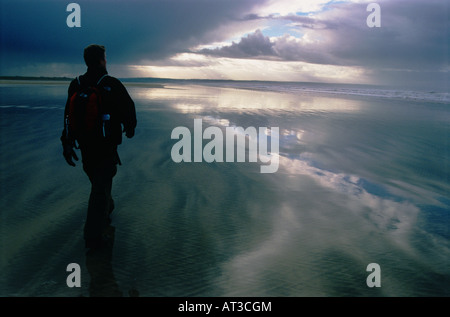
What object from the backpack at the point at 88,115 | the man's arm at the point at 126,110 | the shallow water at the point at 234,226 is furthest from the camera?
the man's arm at the point at 126,110

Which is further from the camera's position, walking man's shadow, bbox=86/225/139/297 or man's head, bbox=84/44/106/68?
man's head, bbox=84/44/106/68

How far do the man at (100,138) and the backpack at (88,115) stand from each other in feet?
0.04

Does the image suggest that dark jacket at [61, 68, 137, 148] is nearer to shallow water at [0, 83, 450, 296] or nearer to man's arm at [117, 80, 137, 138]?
man's arm at [117, 80, 137, 138]

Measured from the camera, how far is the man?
3.34 m

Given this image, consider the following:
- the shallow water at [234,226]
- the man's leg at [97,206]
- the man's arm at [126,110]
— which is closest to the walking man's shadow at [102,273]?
the shallow water at [234,226]

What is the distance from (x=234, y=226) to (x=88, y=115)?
224 centimetres

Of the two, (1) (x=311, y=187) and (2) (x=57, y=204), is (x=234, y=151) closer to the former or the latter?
(1) (x=311, y=187)

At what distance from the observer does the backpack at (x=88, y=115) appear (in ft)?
10.7

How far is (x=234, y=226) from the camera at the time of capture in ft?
13.6

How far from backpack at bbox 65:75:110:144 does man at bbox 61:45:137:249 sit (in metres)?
0.01

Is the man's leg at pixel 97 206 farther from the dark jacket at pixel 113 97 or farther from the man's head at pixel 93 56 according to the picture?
the man's head at pixel 93 56

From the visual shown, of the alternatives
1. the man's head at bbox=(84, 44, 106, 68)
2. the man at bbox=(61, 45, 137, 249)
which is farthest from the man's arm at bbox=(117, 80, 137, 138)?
the man's head at bbox=(84, 44, 106, 68)

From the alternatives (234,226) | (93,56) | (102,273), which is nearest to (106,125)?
(93,56)

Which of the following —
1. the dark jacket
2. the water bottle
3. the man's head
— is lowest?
the water bottle
